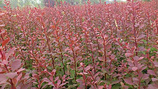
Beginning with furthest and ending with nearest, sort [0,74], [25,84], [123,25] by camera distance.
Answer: [123,25]
[25,84]
[0,74]

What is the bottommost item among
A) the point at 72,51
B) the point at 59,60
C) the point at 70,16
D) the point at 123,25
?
the point at 59,60

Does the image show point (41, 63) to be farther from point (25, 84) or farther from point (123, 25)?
point (123, 25)

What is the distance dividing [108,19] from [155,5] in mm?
3647

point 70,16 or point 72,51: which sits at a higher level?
point 70,16

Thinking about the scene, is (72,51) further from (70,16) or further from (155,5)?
(155,5)

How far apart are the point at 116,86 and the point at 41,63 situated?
104 centimetres

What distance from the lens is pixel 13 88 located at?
3.61ft

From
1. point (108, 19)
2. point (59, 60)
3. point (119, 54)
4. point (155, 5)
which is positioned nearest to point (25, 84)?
point (59, 60)

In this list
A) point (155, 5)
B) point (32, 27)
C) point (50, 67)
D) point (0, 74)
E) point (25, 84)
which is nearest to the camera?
point (0, 74)

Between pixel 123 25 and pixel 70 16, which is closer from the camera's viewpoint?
pixel 123 25

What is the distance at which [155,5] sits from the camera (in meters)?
5.18

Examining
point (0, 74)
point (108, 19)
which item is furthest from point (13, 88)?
point (108, 19)

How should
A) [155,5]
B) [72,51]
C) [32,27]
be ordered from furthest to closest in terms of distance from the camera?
[155,5]
[32,27]
[72,51]

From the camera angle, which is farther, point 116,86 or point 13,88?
point 116,86
